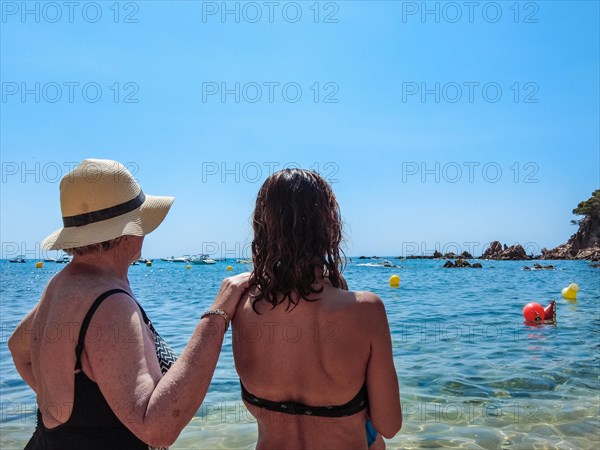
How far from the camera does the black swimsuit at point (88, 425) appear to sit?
1782 millimetres

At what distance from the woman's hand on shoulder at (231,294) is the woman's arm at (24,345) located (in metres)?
0.73

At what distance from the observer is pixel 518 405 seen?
6367 millimetres

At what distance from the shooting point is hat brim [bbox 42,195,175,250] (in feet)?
6.36

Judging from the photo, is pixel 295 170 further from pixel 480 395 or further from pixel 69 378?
pixel 480 395

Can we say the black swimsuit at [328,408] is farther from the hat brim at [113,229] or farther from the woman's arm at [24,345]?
the woman's arm at [24,345]

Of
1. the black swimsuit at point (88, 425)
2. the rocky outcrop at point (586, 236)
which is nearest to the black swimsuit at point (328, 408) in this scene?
the black swimsuit at point (88, 425)

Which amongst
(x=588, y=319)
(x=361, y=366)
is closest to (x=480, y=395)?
(x=361, y=366)

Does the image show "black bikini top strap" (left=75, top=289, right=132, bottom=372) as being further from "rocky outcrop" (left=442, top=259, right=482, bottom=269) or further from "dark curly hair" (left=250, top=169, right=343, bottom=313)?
"rocky outcrop" (left=442, top=259, right=482, bottom=269)

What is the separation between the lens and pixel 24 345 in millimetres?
2152

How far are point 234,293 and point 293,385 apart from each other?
0.42 m

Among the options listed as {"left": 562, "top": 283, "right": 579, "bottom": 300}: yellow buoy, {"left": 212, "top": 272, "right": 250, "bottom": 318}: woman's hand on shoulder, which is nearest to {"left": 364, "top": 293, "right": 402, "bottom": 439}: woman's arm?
{"left": 212, "top": 272, "right": 250, "bottom": 318}: woman's hand on shoulder

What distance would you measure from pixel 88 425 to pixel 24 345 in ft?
1.85

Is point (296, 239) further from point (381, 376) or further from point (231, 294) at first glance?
point (381, 376)

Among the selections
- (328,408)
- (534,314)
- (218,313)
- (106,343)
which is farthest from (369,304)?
(534,314)
